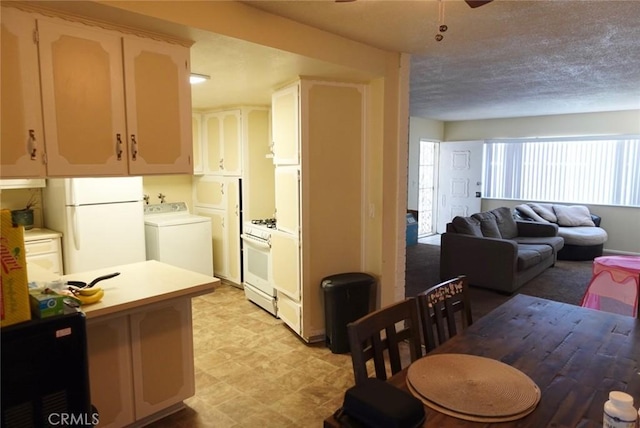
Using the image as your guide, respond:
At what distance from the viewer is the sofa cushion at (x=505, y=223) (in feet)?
19.5

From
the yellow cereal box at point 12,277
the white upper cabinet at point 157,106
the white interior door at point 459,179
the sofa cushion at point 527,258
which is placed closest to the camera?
the yellow cereal box at point 12,277

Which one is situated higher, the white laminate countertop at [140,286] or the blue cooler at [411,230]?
the white laminate countertop at [140,286]

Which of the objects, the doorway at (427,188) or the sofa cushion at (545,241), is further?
the doorway at (427,188)

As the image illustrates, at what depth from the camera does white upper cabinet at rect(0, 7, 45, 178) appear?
177 centimetres

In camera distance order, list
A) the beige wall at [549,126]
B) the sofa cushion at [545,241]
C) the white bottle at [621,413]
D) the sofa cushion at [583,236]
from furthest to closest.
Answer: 1. the beige wall at [549,126]
2. the sofa cushion at [583,236]
3. the sofa cushion at [545,241]
4. the white bottle at [621,413]

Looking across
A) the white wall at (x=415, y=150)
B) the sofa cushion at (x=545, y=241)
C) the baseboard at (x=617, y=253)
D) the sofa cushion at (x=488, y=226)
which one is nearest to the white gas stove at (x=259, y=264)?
the sofa cushion at (x=488, y=226)

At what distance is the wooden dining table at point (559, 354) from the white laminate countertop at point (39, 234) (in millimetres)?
3414

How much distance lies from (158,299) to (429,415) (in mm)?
1438

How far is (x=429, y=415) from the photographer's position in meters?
1.26

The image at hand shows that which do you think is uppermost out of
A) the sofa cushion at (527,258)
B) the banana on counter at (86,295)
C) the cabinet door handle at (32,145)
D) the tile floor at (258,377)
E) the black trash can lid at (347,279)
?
the cabinet door handle at (32,145)

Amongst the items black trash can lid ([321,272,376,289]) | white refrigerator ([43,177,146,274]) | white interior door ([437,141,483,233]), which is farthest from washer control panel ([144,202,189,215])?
white interior door ([437,141,483,233])

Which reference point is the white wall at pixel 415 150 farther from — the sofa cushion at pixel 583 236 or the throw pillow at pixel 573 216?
the sofa cushion at pixel 583 236

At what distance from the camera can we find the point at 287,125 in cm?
343

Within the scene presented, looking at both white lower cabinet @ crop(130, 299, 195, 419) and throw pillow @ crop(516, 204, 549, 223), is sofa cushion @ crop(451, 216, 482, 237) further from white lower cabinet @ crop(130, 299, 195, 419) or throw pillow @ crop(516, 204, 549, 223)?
white lower cabinet @ crop(130, 299, 195, 419)
